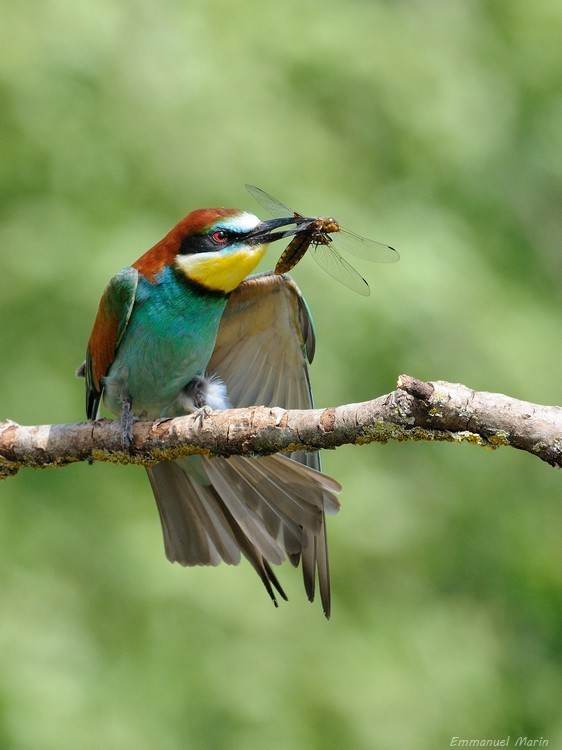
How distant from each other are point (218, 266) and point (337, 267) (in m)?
0.46

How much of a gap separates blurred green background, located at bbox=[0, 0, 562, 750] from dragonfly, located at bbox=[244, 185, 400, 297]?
310mm

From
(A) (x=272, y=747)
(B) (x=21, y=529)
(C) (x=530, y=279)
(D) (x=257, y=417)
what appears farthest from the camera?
(C) (x=530, y=279)

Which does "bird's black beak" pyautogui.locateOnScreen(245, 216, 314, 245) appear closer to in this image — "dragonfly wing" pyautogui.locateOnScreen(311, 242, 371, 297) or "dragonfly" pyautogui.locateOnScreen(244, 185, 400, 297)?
Result: "dragonfly" pyautogui.locateOnScreen(244, 185, 400, 297)

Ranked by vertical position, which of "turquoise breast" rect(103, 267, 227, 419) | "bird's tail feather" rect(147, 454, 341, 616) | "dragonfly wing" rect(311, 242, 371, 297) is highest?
"dragonfly wing" rect(311, 242, 371, 297)

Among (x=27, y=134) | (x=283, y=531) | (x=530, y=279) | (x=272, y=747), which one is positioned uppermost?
(x=27, y=134)

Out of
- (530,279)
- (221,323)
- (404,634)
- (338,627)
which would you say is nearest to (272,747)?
(338,627)

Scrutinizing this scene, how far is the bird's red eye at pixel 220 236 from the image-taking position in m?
3.32

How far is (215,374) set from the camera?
12.0 feet

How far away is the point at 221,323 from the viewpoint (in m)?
3.61

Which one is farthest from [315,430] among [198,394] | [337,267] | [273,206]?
[273,206]

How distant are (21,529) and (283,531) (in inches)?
42.5

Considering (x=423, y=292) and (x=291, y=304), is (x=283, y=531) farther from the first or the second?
(x=423, y=292)

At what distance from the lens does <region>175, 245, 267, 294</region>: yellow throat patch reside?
10.8 feet

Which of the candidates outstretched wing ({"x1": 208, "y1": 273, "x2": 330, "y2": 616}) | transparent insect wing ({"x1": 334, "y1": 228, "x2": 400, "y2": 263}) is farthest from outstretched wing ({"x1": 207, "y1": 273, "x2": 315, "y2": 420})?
transparent insect wing ({"x1": 334, "y1": 228, "x2": 400, "y2": 263})
